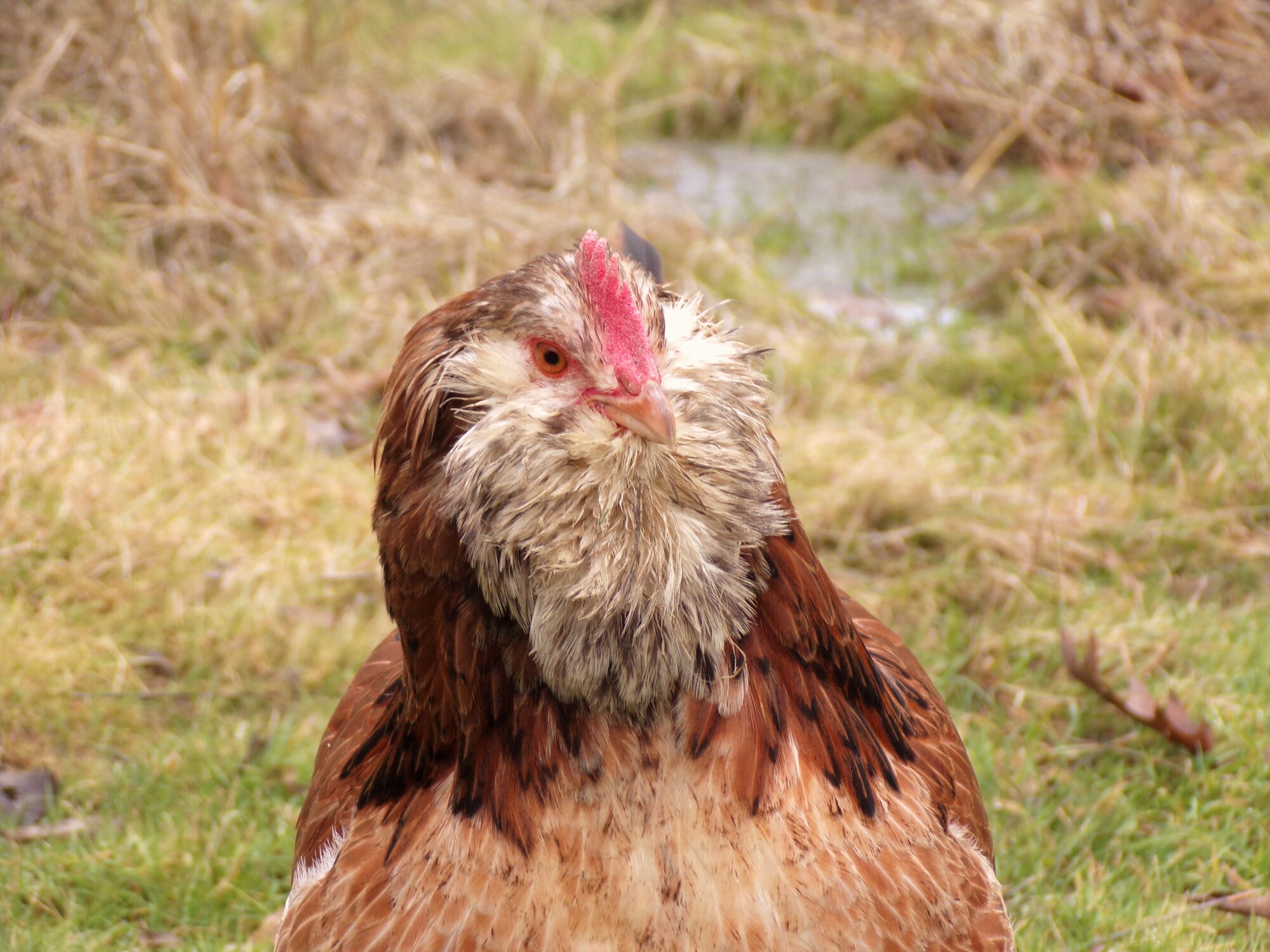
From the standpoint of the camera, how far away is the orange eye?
166 cm

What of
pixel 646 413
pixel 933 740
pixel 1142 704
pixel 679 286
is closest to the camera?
pixel 646 413

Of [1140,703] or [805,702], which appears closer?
[805,702]

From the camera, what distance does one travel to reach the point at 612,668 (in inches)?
66.2

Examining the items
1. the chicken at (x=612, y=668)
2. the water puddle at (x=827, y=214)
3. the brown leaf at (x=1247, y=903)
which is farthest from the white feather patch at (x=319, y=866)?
the water puddle at (x=827, y=214)

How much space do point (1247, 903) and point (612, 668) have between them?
6.42 ft

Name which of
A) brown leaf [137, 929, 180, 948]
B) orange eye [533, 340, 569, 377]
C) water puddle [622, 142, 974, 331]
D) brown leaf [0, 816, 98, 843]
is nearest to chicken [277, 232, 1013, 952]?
orange eye [533, 340, 569, 377]

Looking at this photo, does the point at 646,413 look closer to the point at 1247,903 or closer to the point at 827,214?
the point at 1247,903

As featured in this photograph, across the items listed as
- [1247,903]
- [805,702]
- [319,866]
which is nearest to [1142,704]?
[1247,903]

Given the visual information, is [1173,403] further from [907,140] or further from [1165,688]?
[907,140]

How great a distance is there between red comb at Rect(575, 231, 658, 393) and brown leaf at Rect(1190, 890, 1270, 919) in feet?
6.90

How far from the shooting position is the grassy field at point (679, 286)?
10.7 feet

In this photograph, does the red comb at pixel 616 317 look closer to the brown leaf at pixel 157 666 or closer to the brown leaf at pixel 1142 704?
the brown leaf at pixel 1142 704

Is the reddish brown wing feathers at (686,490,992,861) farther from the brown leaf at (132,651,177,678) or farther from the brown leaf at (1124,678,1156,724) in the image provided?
the brown leaf at (132,651,177,678)

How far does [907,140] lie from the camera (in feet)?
24.9
